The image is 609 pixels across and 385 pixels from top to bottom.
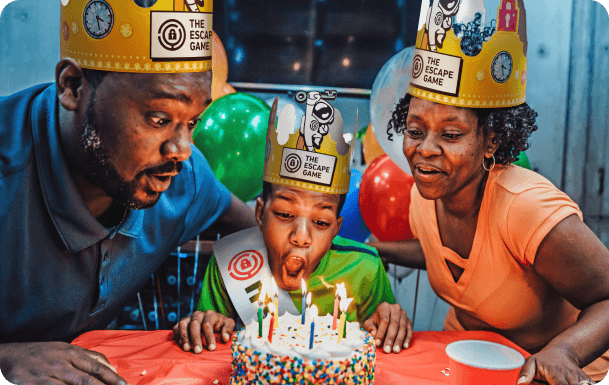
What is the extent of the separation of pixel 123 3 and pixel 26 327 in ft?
3.77

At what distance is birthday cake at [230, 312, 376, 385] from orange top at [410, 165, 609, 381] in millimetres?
690

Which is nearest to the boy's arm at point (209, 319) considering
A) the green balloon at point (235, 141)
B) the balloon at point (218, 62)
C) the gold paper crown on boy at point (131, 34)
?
the green balloon at point (235, 141)

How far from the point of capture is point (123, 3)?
1600 millimetres

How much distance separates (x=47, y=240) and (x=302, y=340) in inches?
36.7

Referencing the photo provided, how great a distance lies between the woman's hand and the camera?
5.15 ft

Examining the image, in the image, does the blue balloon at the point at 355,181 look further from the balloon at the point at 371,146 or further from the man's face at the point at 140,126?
the man's face at the point at 140,126

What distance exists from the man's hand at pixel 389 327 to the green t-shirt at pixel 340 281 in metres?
0.14

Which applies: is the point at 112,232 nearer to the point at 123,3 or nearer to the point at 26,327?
the point at 26,327

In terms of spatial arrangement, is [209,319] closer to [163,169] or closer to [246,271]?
[246,271]

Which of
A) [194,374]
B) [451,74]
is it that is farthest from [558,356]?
[194,374]

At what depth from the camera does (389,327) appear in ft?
6.20

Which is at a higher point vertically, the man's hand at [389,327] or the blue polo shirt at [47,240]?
the blue polo shirt at [47,240]

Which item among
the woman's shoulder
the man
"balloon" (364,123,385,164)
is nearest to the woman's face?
the woman's shoulder

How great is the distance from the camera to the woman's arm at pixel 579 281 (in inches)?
67.4
